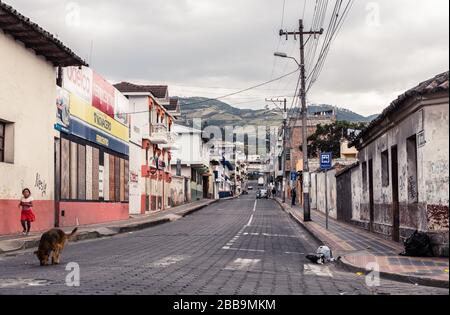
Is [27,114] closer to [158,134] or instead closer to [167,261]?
[167,261]

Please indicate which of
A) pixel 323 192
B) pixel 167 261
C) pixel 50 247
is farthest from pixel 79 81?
pixel 323 192

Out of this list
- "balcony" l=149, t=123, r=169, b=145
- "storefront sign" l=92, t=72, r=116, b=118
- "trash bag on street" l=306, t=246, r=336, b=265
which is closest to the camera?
"trash bag on street" l=306, t=246, r=336, b=265

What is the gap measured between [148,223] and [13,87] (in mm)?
10995

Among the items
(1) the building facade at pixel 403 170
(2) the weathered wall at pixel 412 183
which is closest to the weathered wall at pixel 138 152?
(1) the building facade at pixel 403 170

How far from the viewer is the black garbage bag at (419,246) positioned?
12242 mm

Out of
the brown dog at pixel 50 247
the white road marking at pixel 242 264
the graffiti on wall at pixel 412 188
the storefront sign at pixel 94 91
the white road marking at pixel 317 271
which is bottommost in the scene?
the white road marking at pixel 317 271

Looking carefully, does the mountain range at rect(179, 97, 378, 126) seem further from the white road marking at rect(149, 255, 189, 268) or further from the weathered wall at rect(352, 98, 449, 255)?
the white road marking at rect(149, 255, 189, 268)

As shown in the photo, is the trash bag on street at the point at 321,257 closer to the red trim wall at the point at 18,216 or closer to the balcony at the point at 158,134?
the red trim wall at the point at 18,216

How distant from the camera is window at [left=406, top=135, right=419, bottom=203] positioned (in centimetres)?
1427

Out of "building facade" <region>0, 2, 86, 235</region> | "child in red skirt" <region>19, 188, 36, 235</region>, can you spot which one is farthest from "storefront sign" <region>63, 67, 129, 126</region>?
"child in red skirt" <region>19, 188, 36, 235</region>

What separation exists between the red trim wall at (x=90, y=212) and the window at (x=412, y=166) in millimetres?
14253

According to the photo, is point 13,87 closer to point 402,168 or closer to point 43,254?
point 43,254

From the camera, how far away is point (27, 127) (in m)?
20.5

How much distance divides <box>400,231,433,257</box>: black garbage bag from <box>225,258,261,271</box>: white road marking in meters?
3.10
